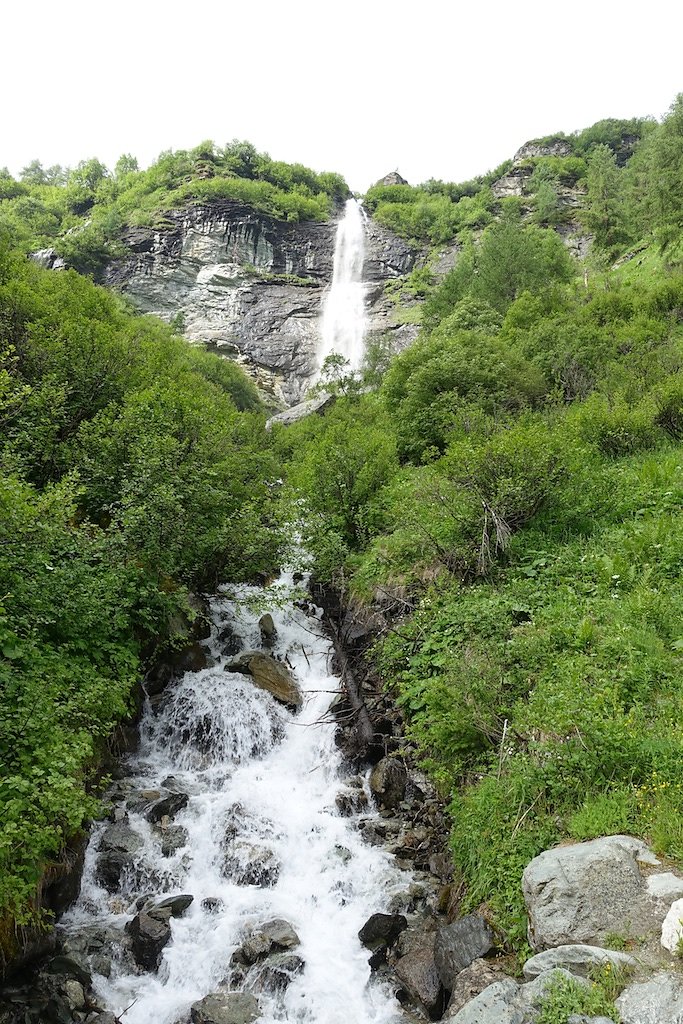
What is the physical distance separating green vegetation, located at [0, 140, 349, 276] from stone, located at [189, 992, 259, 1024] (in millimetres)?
56752

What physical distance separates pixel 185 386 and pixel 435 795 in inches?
599

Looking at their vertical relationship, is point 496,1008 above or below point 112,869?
above

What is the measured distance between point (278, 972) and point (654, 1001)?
15.2 feet

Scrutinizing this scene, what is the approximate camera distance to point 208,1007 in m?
6.17

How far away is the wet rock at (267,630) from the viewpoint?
13.7 metres

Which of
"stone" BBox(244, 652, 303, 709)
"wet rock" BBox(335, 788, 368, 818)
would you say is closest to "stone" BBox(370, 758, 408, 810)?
"wet rock" BBox(335, 788, 368, 818)

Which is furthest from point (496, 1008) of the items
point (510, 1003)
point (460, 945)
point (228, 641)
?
point (228, 641)

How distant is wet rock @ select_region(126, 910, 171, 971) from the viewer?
264 inches

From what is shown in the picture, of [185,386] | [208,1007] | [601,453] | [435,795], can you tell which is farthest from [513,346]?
[208,1007]

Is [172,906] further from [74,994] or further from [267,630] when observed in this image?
[267,630]

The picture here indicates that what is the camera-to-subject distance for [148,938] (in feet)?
22.3

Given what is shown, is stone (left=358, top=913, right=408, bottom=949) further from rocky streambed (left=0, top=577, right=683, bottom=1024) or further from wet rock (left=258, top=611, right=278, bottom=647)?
wet rock (left=258, top=611, right=278, bottom=647)

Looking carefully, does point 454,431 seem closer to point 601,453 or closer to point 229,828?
point 601,453

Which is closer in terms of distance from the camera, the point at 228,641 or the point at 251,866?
the point at 251,866
